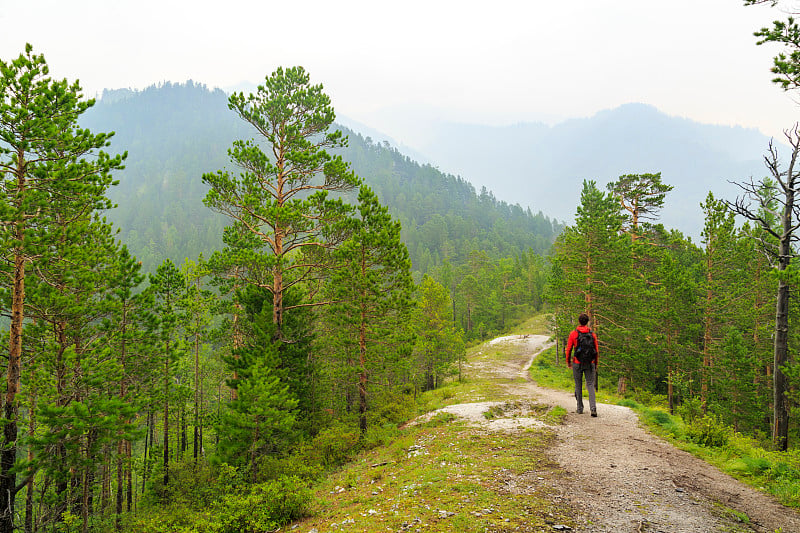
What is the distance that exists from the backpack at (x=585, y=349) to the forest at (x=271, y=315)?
6.85m

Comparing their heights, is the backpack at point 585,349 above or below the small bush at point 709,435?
above

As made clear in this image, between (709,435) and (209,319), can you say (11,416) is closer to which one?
(209,319)

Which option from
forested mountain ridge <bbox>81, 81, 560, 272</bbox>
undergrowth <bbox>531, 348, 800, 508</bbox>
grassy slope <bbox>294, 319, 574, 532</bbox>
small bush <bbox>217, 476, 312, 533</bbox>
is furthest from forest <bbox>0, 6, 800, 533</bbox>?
forested mountain ridge <bbox>81, 81, 560, 272</bbox>

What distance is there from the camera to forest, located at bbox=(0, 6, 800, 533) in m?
10.0

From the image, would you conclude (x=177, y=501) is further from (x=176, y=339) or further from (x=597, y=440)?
(x=597, y=440)

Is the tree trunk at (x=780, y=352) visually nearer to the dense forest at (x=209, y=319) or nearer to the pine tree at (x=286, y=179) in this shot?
the dense forest at (x=209, y=319)

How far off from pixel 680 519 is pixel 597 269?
71.9ft

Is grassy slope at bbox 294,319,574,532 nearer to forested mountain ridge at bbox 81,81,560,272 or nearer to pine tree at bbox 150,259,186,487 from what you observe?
pine tree at bbox 150,259,186,487

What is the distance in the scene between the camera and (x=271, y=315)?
1562cm

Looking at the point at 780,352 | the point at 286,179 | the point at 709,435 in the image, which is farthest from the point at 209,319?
the point at 780,352

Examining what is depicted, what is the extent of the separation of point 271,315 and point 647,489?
45.7 ft

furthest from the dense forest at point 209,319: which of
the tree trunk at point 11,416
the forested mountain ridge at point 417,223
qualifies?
the forested mountain ridge at point 417,223

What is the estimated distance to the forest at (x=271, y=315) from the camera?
1002 centimetres

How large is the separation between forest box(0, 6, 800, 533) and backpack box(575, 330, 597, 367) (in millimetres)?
6851
